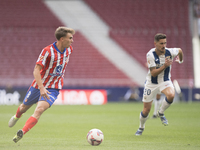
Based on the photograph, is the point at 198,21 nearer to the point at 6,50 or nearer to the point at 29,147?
the point at 6,50

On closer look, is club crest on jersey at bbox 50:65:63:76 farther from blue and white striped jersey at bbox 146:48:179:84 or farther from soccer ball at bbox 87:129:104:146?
blue and white striped jersey at bbox 146:48:179:84

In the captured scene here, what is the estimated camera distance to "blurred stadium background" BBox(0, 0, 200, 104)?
24422 mm

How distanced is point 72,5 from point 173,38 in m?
9.24

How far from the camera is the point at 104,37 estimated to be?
27688 millimetres

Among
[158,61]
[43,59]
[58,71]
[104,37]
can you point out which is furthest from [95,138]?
[104,37]

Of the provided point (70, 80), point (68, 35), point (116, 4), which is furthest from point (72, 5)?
point (68, 35)

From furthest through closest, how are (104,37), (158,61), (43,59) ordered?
1. (104,37)
2. (158,61)
3. (43,59)

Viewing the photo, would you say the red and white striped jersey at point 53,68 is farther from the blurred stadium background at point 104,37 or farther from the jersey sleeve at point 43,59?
the blurred stadium background at point 104,37

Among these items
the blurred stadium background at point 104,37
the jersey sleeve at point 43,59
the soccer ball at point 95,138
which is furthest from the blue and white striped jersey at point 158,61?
the blurred stadium background at point 104,37

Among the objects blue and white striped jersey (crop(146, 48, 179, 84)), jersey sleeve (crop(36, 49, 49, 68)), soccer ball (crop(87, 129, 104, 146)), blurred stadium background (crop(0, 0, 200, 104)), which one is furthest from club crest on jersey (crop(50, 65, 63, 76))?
blurred stadium background (crop(0, 0, 200, 104))

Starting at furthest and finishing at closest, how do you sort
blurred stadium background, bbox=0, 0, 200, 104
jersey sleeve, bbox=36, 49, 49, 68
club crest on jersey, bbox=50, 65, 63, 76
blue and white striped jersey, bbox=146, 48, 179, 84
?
blurred stadium background, bbox=0, 0, 200, 104
blue and white striped jersey, bbox=146, 48, 179, 84
club crest on jersey, bbox=50, 65, 63, 76
jersey sleeve, bbox=36, 49, 49, 68

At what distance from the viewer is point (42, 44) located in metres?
26.0

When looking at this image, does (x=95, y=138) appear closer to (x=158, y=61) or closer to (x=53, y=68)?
(x=53, y=68)

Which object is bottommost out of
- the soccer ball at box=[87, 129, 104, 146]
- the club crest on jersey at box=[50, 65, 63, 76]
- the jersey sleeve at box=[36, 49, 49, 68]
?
the soccer ball at box=[87, 129, 104, 146]
